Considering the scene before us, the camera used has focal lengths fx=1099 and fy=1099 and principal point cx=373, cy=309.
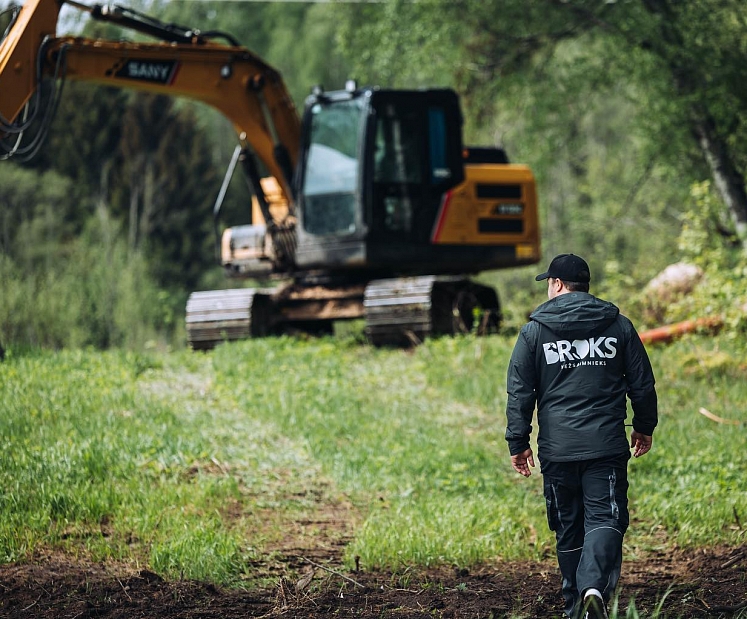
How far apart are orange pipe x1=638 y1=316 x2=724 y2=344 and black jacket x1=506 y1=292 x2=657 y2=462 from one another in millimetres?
7293

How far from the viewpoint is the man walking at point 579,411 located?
197 inches

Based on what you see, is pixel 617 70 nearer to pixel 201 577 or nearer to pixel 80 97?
pixel 201 577

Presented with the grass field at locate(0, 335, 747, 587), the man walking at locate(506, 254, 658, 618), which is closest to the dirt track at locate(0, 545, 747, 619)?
the grass field at locate(0, 335, 747, 587)

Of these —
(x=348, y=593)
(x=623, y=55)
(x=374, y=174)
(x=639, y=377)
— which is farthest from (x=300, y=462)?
(x=623, y=55)

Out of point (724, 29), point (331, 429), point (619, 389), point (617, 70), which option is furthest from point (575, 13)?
point (619, 389)

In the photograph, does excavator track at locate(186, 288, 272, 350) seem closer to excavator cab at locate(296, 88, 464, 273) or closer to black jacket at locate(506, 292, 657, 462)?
excavator cab at locate(296, 88, 464, 273)

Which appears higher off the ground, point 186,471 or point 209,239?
point 209,239

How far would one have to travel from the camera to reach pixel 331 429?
29.9 ft

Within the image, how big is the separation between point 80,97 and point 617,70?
21484mm

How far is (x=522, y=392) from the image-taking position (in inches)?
200

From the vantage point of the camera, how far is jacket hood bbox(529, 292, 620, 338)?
505 centimetres

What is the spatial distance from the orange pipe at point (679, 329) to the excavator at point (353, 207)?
1.97 metres

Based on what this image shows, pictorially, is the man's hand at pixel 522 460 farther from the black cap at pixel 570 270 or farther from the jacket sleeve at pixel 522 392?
the black cap at pixel 570 270

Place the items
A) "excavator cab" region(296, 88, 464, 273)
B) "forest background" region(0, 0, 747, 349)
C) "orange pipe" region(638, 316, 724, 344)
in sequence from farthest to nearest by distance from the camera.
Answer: "forest background" region(0, 0, 747, 349) → "excavator cab" region(296, 88, 464, 273) → "orange pipe" region(638, 316, 724, 344)
